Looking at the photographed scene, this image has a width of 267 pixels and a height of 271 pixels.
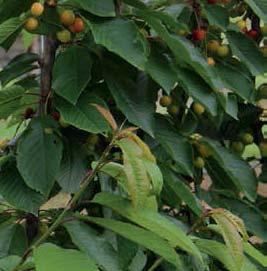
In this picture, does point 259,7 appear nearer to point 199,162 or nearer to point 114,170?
point 199,162

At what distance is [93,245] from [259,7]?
2.16ft

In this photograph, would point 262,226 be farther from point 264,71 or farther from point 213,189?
point 264,71

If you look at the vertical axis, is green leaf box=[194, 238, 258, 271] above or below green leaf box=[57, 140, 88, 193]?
below

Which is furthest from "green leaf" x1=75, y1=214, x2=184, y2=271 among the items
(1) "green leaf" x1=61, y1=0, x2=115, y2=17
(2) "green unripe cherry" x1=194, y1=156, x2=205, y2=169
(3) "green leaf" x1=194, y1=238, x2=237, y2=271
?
(2) "green unripe cherry" x1=194, y1=156, x2=205, y2=169

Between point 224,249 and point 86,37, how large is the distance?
0.50 m

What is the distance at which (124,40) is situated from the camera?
114cm

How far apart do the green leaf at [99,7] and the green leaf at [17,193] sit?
31 cm

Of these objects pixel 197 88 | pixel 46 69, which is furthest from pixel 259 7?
pixel 46 69

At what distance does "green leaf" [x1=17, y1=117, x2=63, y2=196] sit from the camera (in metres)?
1.17

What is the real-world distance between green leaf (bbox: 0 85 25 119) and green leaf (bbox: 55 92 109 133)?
0.07 meters

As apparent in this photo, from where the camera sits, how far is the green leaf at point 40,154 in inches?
46.1

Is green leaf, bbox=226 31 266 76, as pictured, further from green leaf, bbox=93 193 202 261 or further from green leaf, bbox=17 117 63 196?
green leaf, bbox=93 193 202 261

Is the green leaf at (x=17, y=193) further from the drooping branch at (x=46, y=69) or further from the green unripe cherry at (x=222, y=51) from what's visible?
the green unripe cherry at (x=222, y=51)

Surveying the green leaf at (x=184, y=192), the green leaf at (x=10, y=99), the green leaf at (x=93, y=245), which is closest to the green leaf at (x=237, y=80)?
the green leaf at (x=184, y=192)
